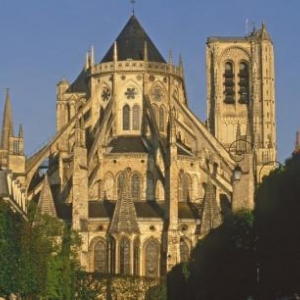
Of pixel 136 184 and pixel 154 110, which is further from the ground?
pixel 154 110

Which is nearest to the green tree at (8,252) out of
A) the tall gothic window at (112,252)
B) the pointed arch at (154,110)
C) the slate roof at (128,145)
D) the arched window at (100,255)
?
the tall gothic window at (112,252)

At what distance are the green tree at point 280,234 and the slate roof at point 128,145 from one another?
6312cm

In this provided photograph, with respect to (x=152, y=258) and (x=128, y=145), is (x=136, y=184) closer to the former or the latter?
(x=128, y=145)

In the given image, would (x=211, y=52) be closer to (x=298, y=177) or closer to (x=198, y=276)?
(x=198, y=276)

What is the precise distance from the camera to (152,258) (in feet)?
452

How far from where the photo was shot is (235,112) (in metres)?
170

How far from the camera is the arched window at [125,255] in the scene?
443 feet

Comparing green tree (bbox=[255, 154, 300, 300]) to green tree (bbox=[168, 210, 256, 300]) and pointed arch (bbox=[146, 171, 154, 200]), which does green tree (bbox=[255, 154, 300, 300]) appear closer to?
green tree (bbox=[168, 210, 256, 300])

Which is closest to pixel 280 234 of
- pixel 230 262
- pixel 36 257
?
pixel 230 262

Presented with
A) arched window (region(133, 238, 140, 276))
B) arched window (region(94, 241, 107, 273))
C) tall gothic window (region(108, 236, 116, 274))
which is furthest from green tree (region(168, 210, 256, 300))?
arched window (region(94, 241, 107, 273))

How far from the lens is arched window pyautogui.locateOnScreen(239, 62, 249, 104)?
170625 mm

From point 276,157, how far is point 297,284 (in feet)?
283

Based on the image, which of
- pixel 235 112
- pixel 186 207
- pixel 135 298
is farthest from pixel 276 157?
pixel 135 298

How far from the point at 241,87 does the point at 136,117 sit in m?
22.8
